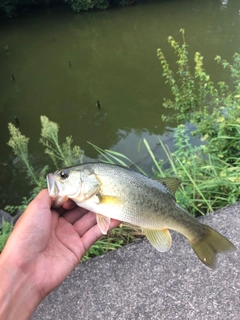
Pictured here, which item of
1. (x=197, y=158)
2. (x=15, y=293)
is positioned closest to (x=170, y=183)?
(x=15, y=293)

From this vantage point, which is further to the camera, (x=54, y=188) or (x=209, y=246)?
(x=209, y=246)

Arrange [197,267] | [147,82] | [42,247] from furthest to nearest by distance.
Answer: [147,82]
[197,267]
[42,247]

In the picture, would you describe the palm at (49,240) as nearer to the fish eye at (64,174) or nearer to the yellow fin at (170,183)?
the fish eye at (64,174)

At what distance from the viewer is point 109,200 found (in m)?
2.37

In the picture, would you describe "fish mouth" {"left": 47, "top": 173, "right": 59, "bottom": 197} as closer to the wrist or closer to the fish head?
the fish head

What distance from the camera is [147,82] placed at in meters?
13.1

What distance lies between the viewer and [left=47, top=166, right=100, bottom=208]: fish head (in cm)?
233

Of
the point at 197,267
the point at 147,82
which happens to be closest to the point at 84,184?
the point at 197,267

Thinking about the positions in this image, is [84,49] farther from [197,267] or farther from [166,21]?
[197,267]

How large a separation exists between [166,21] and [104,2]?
7.80 metres

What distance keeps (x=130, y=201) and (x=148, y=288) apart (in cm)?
94

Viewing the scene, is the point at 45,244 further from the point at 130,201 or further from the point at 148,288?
the point at 148,288

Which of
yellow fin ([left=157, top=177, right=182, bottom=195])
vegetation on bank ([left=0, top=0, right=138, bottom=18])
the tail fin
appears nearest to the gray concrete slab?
the tail fin

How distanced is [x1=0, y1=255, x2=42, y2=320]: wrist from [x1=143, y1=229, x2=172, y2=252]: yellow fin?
0.93m
